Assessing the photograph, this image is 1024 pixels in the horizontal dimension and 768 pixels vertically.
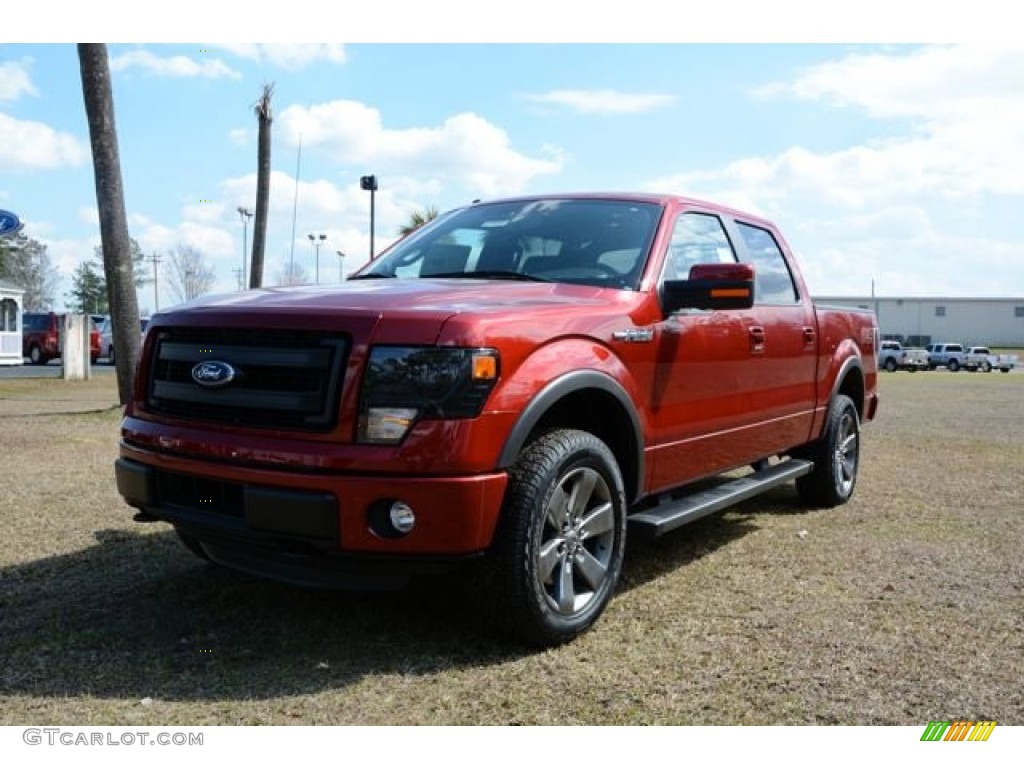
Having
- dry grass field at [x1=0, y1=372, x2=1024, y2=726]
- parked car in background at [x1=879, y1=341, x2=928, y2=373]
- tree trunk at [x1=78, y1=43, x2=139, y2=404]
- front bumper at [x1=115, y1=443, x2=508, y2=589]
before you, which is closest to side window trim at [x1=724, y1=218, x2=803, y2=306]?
dry grass field at [x1=0, y1=372, x2=1024, y2=726]

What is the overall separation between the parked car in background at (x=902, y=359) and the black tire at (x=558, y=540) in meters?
50.5

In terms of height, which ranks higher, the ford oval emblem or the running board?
the ford oval emblem

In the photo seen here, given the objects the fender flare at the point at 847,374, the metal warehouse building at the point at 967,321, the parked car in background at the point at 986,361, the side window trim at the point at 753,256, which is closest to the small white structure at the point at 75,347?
the fender flare at the point at 847,374

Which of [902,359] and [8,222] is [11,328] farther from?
[902,359]

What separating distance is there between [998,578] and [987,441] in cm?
708

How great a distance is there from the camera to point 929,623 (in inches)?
158

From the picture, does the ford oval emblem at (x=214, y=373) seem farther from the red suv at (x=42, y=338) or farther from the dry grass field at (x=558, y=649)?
the red suv at (x=42, y=338)

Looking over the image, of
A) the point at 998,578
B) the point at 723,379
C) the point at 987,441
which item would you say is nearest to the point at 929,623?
the point at 998,578

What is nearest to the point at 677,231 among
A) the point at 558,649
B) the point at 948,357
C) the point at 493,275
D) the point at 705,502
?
the point at 493,275

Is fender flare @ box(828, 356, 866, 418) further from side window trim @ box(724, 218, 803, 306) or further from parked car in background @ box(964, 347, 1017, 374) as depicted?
parked car in background @ box(964, 347, 1017, 374)

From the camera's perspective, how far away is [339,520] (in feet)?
10.3

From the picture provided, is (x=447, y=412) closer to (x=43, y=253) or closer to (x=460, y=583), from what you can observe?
(x=460, y=583)

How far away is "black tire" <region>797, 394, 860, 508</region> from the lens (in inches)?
252

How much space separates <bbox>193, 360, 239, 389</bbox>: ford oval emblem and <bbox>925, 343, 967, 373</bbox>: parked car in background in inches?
2151
